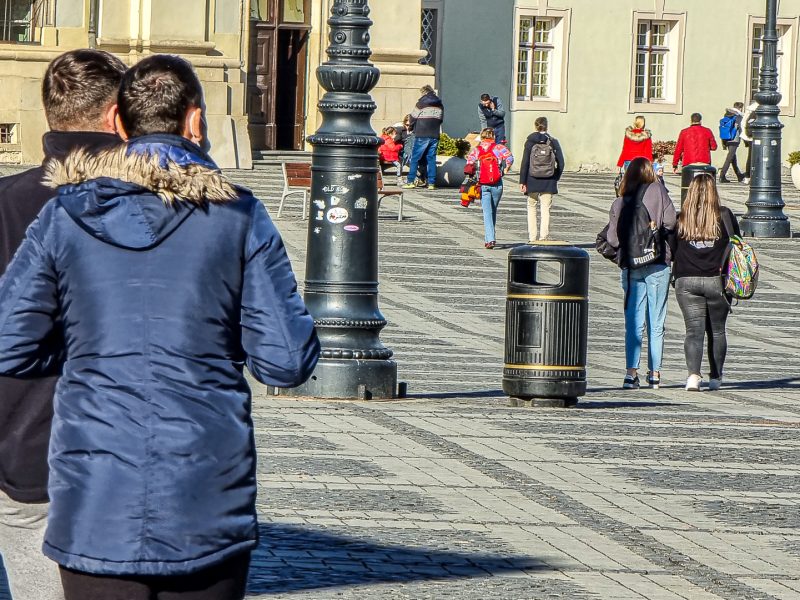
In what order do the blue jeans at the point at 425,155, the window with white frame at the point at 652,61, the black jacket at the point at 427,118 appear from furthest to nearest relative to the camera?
the window with white frame at the point at 652,61 < the blue jeans at the point at 425,155 < the black jacket at the point at 427,118

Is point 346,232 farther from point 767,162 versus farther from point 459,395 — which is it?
point 767,162

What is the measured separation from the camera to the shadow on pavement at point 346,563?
6.59m

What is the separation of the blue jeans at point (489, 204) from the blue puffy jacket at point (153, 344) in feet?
68.6

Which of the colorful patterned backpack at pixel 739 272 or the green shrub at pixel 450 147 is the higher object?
the green shrub at pixel 450 147

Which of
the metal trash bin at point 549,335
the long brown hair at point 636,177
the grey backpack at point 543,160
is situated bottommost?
the metal trash bin at point 549,335

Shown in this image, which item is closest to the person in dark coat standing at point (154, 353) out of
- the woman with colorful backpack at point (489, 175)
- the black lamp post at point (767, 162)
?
the woman with colorful backpack at point (489, 175)

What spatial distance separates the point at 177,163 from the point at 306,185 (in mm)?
23204

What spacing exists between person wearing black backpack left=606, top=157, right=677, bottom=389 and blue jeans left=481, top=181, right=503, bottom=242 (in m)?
10.4

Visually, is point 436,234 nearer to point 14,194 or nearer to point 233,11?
point 233,11

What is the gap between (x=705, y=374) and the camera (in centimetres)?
1562

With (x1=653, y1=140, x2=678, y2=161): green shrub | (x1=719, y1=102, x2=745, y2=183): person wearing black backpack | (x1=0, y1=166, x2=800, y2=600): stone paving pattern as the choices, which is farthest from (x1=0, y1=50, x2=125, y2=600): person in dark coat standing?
(x1=719, y1=102, x2=745, y2=183): person wearing black backpack

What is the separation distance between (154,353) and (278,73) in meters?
33.5

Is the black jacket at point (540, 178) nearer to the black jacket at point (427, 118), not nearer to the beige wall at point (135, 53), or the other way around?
the black jacket at point (427, 118)

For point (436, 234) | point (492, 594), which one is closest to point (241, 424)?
point (492, 594)
